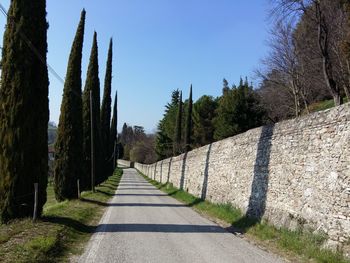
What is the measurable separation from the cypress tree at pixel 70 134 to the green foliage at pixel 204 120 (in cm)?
4436

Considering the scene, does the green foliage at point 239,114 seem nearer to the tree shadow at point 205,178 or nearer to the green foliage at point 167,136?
the tree shadow at point 205,178

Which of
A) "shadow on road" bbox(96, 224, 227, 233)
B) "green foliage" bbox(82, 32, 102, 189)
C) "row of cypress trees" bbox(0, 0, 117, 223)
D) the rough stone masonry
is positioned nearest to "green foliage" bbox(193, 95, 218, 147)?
"green foliage" bbox(82, 32, 102, 189)

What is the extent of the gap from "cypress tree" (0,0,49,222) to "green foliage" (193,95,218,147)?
55118 mm

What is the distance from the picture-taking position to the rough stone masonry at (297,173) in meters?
10.2

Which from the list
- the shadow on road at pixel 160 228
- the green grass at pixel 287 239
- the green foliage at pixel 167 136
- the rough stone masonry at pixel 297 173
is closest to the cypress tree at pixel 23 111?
the shadow on road at pixel 160 228

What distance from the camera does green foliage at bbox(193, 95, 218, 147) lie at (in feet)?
228

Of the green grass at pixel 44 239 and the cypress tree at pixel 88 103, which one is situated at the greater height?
the cypress tree at pixel 88 103

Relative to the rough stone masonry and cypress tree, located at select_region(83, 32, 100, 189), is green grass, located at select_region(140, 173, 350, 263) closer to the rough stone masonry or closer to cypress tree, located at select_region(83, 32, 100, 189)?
the rough stone masonry

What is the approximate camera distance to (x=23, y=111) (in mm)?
13203

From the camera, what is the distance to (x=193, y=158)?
31750 millimetres

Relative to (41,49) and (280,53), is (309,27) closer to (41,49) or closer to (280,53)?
(280,53)

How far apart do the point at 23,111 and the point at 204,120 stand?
5829 centimetres

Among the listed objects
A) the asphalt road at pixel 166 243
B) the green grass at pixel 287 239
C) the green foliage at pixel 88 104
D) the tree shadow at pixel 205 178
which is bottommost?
the asphalt road at pixel 166 243

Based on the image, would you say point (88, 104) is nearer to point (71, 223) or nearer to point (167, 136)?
point (71, 223)
